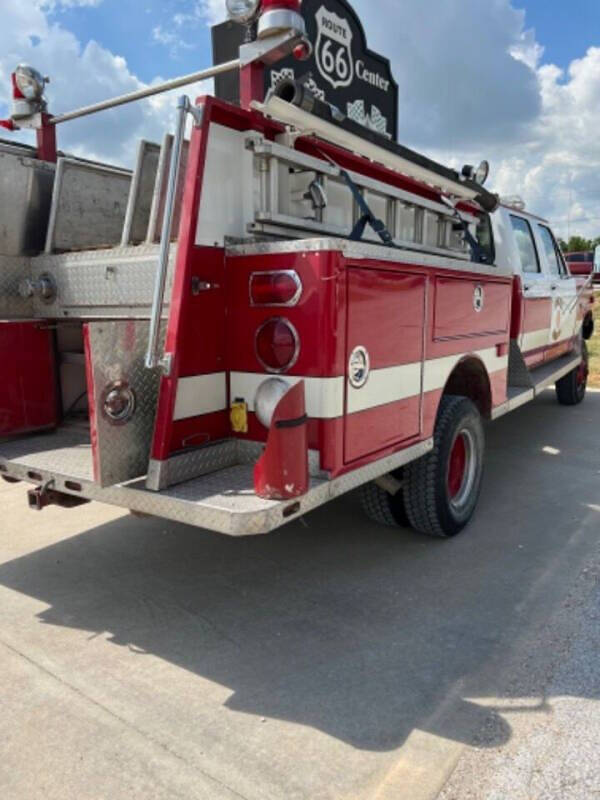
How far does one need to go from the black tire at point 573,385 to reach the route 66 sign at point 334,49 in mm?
4566

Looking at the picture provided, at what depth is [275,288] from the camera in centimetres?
273

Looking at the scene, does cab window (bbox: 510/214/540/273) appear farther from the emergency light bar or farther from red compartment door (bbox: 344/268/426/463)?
red compartment door (bbox: 344/268/426/463)

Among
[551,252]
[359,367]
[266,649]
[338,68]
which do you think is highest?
[338,68]

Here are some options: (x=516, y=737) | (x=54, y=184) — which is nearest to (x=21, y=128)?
(x=54, y=184)

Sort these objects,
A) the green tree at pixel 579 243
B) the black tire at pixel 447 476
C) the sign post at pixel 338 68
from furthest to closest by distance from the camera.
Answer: the green tree at pixel 579 243, the sign post at pixel 338 68, the black tire at pixel 447 476

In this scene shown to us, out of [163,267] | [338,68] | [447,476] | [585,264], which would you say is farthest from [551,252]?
[585,264]

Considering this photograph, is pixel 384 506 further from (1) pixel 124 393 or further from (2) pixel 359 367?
(1) pixel 124 393

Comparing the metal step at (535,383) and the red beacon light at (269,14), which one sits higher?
the red beacon light at (269,14)

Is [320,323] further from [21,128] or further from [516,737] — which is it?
[21,128]

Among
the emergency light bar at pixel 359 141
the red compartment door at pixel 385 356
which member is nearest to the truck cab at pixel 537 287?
the emergency light bar at pixel 359 141

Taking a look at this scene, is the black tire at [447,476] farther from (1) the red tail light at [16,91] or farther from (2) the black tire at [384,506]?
(1) the red tail light at [16,91]

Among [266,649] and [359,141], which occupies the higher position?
[359,141]

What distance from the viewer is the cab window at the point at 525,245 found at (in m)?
6.15

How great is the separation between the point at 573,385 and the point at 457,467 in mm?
5011
